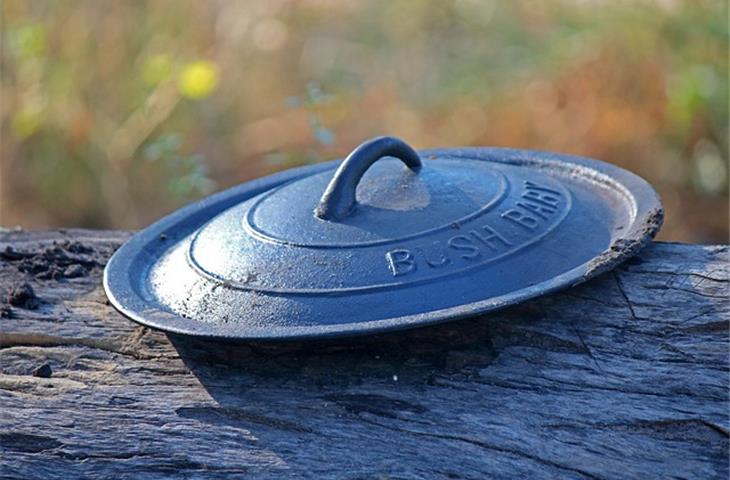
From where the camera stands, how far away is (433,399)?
1.88m

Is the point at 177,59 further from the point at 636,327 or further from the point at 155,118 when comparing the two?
the point at 636,327

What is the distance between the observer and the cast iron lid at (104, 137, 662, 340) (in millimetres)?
1896

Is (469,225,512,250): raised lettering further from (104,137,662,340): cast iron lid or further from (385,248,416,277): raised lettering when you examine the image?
(385,248,416,277): raised lettering

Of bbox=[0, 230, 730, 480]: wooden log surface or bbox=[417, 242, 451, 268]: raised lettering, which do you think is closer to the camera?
bbox=[0, 230, 730, 480]: wooden log surface

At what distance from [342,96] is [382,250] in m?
3.13

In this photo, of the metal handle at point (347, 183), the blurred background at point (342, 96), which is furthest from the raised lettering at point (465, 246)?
the blurred background at point (342, 96)

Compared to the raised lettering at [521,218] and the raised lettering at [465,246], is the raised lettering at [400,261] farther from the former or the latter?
the raised lettering at [521,218]

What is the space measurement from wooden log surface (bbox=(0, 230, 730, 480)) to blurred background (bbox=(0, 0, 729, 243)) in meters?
2.33

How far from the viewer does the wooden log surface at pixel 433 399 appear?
5.79 ft

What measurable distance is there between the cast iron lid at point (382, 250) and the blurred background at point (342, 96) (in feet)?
6.84

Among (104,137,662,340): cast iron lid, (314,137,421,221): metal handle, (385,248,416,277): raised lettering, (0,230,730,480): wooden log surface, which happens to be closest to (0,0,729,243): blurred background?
(104,137,662,340): cast iron lid

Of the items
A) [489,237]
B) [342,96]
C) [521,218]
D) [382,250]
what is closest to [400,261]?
[382,250]

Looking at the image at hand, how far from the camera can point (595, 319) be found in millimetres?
1999

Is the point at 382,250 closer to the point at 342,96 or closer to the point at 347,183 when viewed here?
the point at 347,183
